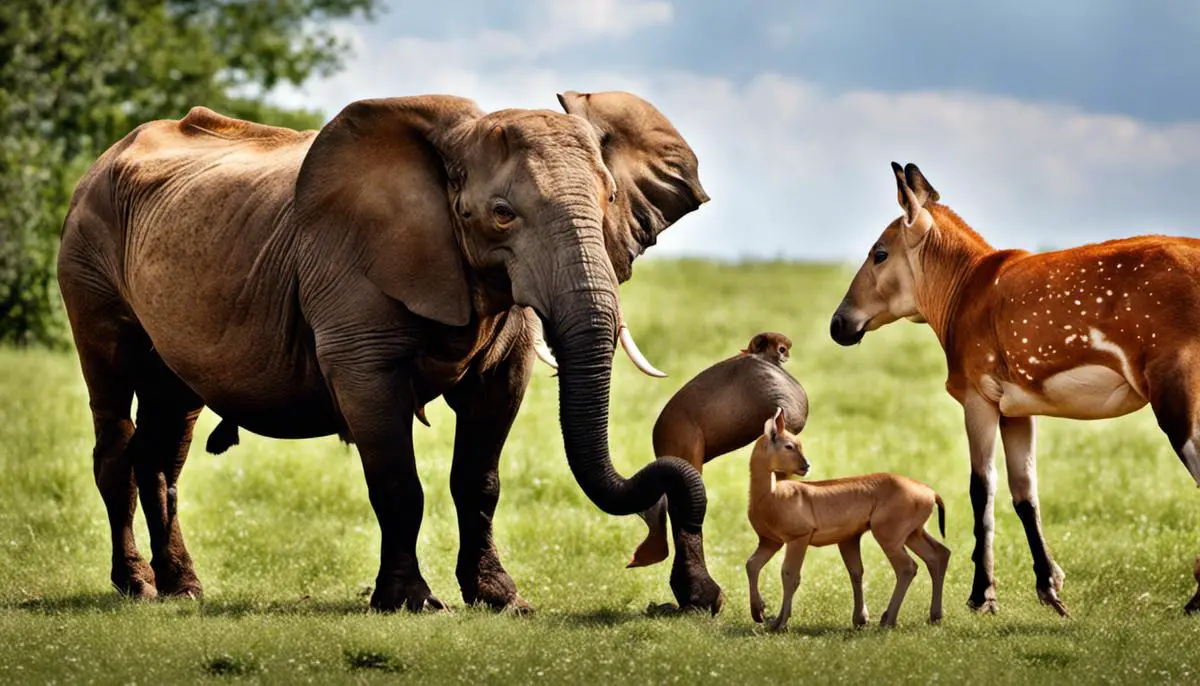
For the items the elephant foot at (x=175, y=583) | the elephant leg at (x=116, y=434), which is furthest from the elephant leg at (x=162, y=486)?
the elephant leg at (x=116, y=434)

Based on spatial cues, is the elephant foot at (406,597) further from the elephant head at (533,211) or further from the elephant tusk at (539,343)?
the elephant tusk at (539,343)

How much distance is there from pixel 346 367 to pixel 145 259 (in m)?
2.42

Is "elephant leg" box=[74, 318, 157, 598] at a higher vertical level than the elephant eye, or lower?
lower

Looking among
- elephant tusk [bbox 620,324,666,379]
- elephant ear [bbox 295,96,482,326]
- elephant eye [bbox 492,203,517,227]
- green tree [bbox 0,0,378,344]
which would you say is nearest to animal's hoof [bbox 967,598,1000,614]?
elephant tusk [bbox 620,324,666,379]

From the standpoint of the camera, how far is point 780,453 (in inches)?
434

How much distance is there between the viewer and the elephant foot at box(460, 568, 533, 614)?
1223 centimetres

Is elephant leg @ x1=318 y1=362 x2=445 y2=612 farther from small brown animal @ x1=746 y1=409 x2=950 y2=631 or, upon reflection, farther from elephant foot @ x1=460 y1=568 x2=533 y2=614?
small brown animal @ x1=746 y1=409 x2=950 y2=631

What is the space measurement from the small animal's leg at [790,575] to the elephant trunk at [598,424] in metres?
0.56

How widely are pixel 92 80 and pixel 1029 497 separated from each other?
103ft

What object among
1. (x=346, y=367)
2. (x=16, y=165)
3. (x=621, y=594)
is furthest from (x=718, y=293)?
(x=346, y=367)

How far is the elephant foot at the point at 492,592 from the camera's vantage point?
40.1 ft

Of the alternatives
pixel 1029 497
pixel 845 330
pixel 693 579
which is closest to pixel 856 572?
pixel 693 579

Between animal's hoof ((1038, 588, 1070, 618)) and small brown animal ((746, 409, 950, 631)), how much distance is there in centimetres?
131

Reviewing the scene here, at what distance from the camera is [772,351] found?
1216cm
